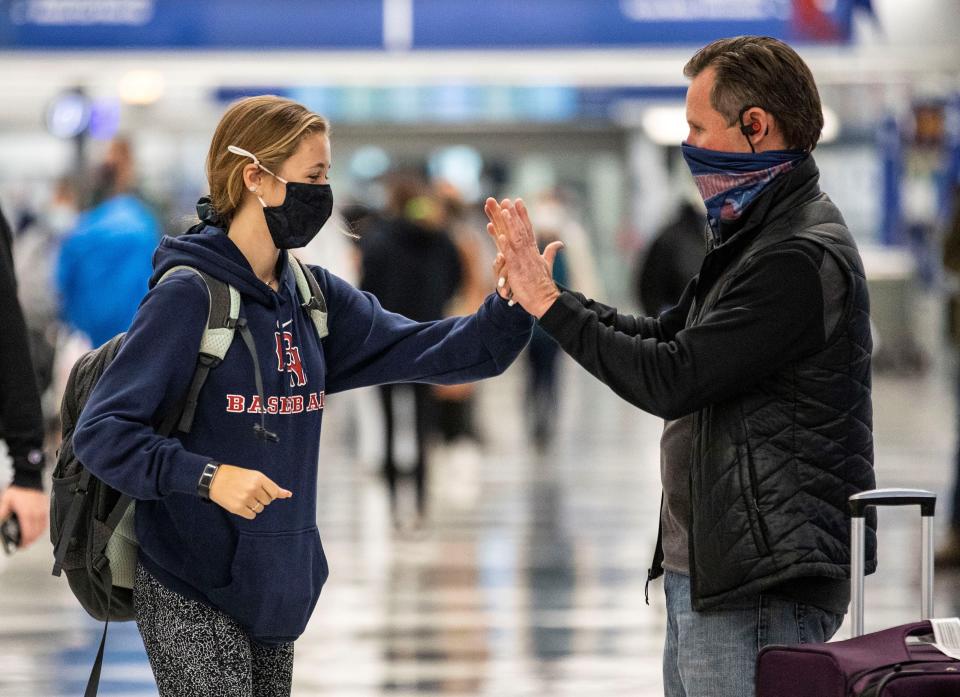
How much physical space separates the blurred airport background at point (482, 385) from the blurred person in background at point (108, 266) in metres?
0.03

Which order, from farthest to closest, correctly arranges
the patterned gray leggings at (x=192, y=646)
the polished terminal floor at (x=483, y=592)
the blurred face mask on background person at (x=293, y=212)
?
the polished terminal floor at (x=483, y=592) → the blurred face mask on background person at (x=293, y=212) → the patterned gray leggings at (x=192, y=646)

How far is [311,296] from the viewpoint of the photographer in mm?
3316

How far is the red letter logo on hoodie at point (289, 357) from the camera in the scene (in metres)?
3.14

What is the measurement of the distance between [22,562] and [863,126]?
21.5 meters

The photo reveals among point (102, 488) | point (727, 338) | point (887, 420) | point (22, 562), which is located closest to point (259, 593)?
point (102, 488)

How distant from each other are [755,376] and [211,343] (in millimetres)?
1042

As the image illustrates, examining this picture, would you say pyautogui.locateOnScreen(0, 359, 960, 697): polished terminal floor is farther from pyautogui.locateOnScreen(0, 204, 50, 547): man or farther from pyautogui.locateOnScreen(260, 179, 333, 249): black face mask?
pyautogui.locateOnScreen(260, 179, 333, 249): black face mask

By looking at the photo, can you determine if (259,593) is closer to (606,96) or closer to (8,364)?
(8,364)

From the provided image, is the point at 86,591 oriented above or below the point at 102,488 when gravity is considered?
below

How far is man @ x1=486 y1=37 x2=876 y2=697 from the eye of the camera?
290 centimetres

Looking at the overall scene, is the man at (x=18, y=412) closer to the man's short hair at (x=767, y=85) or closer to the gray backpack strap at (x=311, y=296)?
the gray backpack strap at (x=311, y=296)

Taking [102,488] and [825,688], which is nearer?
[825,688]

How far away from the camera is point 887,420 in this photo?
1602 cm

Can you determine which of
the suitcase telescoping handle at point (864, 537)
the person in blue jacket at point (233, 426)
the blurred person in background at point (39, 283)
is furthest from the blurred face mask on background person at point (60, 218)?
the suitcase telescoping handle at point (864, 537)
